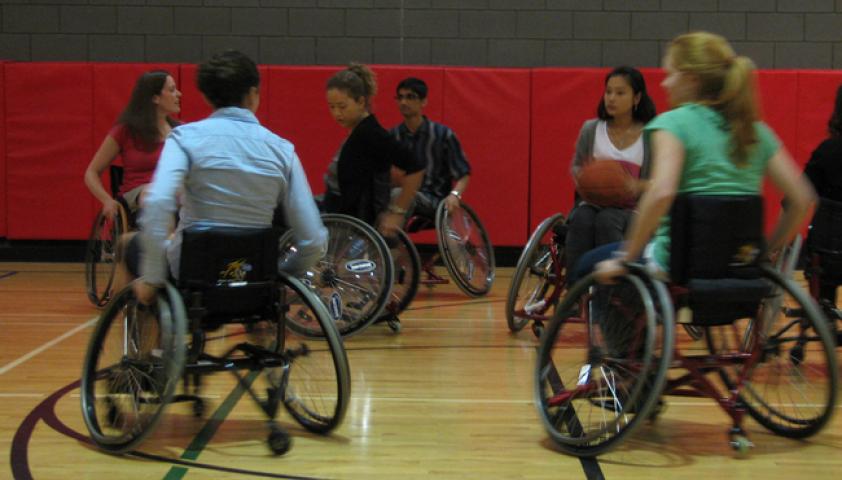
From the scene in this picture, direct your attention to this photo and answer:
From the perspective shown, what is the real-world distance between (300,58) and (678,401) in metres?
4.26

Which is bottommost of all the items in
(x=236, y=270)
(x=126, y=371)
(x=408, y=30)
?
(x=126, y=371)

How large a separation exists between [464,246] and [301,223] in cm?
265

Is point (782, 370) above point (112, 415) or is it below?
above

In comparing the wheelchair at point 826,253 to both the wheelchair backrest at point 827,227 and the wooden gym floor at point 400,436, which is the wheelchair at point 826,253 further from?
the wooden gym floor at point 400,436

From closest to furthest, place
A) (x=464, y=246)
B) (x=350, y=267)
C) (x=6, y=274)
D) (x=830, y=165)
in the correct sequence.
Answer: (x=830, y=165), (x=350, y=267), (x=464, y=246), (x=6, y=274)

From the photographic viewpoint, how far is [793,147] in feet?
21.6

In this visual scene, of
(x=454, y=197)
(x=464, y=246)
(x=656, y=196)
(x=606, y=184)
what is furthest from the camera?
(x=464, y=246)

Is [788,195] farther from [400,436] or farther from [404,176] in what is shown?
[404,176]

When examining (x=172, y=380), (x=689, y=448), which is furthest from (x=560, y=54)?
(x=172, y=380)

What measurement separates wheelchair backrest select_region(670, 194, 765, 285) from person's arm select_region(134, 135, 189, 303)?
118 centimetres

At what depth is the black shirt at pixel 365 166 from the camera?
4.31m

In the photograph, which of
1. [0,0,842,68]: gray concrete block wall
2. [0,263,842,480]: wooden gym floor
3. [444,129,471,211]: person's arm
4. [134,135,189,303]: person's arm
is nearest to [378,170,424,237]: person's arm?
[0,263,842,480]: wooden gym floor

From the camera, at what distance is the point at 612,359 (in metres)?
2.70

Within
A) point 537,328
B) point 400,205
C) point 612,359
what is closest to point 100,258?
point 400,205
